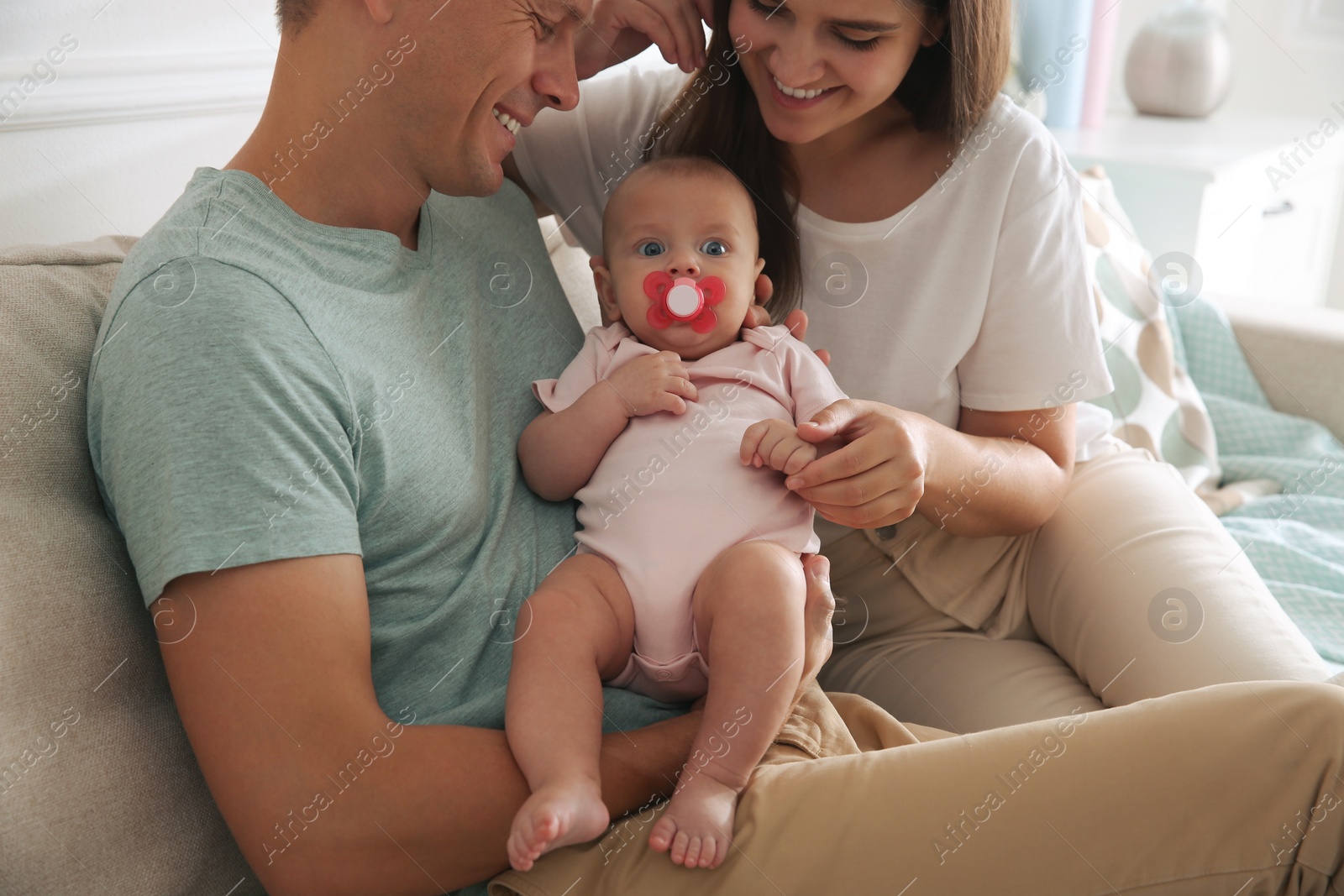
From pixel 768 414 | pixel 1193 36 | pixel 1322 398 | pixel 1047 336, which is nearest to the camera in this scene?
pixel 768 414

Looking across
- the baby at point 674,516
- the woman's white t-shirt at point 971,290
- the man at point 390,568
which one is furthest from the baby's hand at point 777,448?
the woman's white t-shirt at point 971,290

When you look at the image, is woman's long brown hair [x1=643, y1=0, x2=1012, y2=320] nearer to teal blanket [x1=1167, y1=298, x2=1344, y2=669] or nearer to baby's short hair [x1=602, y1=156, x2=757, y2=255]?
baby's short hair [x1=602, y1=156, x2=757, y2=255]

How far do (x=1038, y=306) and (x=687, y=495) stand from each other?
0.54 meters

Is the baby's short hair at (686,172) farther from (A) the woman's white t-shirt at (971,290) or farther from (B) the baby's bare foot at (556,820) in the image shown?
(B) the baby's bare foot at (556,820)

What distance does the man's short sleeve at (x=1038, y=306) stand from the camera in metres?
1.30

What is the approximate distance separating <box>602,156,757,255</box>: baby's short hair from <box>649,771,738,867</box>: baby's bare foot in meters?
0.67

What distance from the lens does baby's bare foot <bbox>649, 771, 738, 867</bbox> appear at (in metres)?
0.89

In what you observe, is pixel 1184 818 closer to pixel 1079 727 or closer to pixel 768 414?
pixel 1079 727

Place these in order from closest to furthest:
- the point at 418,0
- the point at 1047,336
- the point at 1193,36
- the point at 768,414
Answer: the point at 418,0, the point at 768,414, the point at 1047,336, the point at 1193,36

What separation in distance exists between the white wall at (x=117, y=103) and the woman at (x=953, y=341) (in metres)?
0.43

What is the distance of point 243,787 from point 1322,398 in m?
2.01

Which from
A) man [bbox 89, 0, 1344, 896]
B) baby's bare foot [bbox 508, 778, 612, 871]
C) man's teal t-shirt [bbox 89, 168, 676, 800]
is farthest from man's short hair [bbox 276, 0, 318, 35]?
baby's bare foot [bbox 508, 778, 612, 871]

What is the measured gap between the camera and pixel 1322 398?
6.55 ft

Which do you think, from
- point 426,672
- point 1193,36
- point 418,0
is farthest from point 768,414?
point 1193,36
